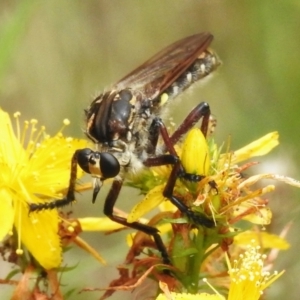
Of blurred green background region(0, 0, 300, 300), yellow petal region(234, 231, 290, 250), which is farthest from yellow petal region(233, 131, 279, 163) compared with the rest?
blurred green background region(0, 0, 300, 300)

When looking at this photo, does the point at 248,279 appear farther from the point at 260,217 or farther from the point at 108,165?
the point at 108,165

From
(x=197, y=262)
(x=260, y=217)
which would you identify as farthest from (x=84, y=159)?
(x=260, y=217)

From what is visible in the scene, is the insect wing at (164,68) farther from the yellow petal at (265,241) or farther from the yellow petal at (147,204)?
the yellow petal at (265,241)

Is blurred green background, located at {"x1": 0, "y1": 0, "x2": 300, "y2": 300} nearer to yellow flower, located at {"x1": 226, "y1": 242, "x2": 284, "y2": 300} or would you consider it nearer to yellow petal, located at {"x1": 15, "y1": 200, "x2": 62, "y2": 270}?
yellow petal, located at {"x1": 15, "y1": 200, "x2": 62, "y2": 270}

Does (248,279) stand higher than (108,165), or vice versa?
(108,165)

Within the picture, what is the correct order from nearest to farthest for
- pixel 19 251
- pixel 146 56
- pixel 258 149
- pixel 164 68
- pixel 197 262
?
pixel 197 262 < pixel 19 251 < pixel 258 149 < pixel 164 68 < pixel 146 56

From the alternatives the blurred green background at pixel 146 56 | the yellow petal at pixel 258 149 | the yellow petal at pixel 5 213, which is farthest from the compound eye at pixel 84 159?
the blurred green background at pixel 146 56

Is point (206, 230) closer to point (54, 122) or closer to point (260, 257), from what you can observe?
point (260, 257)
